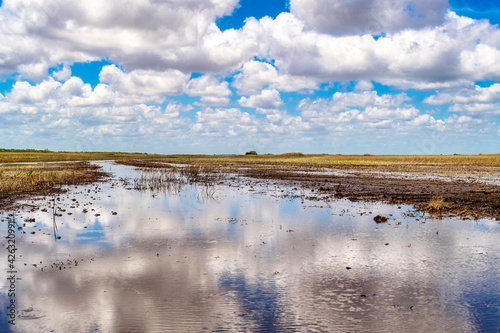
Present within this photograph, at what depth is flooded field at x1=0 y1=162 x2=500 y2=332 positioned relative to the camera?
23.6 feet

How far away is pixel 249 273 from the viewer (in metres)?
9.76

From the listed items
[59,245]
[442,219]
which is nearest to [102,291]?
[59,245]

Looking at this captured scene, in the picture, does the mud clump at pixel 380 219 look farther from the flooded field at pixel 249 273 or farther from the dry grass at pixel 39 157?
the dry grass at pixel 39 157

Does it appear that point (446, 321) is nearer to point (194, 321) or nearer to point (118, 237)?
point (194, 321)

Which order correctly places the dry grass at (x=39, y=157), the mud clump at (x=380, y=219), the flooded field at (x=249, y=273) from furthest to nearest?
1. the dry grass at (x=39, y=157)
2. the mud clump at (x=380, y=219)
3. the flooded field at (x=249, y=273)

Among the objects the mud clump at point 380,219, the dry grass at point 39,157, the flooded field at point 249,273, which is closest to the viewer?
the flooded field at point 249,273

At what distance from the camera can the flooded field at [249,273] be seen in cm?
718

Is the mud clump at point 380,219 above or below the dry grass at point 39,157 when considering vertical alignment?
below

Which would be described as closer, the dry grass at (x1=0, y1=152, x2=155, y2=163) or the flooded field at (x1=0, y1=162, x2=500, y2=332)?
the flooded field at (x1=0, y1=162, x2=500, y2=332)

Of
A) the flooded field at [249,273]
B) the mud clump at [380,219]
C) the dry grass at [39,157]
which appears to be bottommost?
the flooded field at [249,273]

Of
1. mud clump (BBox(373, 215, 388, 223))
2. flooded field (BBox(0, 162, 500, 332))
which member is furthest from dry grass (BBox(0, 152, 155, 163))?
mud clump (BBox(373, 215, 388, 223))

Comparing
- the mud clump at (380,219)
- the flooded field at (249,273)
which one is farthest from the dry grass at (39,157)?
the mud clump at (380,219)

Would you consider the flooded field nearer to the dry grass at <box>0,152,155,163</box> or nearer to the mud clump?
the mud clump

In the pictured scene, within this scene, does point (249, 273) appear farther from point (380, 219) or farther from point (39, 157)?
point (39, 157)
